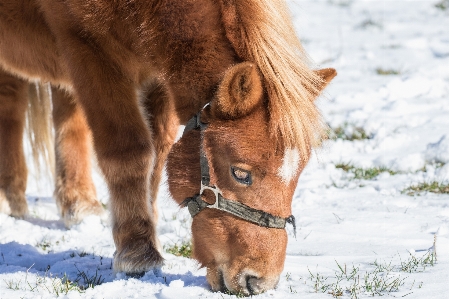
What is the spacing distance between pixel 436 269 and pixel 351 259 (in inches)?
20.9

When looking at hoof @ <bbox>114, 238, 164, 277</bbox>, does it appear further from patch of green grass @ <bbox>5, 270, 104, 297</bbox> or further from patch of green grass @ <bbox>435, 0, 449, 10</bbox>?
patch of green grass @ <bbox>435, 0, 449, 10</bbox>

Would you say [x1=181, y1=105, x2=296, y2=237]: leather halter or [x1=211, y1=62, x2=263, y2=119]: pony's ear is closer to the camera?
[x1=211, y1=62, x2=263, y2=119]: pony's ear

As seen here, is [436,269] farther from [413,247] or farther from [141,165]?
[141,165]

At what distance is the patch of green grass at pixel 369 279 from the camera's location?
A: 10.6 feet

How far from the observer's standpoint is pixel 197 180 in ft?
11.2

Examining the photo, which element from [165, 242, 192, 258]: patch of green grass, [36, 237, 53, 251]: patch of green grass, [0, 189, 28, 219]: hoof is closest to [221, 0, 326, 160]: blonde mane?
[165, 242, 192, 258]: patch of green grass

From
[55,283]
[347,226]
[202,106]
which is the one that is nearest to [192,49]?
[202,106]

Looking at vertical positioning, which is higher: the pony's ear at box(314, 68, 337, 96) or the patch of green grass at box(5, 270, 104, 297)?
the pony's ear at box(314, 68, 337, 96)

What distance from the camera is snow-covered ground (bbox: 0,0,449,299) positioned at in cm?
340

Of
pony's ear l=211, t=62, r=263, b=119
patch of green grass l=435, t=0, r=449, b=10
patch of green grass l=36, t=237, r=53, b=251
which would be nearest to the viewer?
pony's ear l=211, t=62, r=263, b=119

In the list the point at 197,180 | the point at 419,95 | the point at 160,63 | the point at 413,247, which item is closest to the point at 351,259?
the point at 413,247

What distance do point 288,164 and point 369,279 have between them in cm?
79

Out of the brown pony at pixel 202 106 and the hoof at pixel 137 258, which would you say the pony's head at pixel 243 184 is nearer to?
the brown pony at pixel 202 106

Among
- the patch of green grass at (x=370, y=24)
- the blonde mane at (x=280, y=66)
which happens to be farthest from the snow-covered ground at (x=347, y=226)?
the patch of green grass at (x=370, y=24)
